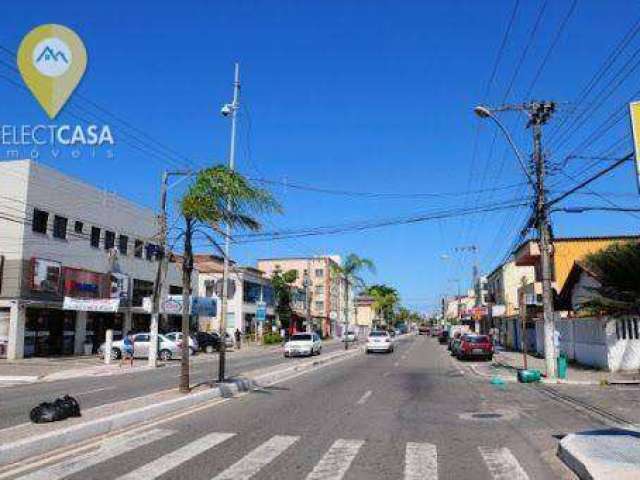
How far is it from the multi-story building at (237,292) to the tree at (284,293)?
112 centimetres

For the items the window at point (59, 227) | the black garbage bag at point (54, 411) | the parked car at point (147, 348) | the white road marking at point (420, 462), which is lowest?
the white road marking at point (420, 462)

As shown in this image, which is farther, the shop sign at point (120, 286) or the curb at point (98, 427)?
the shop sign at point (120, 286)

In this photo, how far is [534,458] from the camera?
9359mm

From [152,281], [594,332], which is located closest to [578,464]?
[594,332]

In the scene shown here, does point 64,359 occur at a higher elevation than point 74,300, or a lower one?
lower

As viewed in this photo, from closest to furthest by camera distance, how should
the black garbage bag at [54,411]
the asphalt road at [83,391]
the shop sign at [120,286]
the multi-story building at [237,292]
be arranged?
1. the black garbage bag at [54,411]
2. the asphalt road at [83,391]
3. the shop sign at [120,286]
4. the multi-story building at [237,292]

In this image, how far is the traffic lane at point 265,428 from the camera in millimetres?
8594

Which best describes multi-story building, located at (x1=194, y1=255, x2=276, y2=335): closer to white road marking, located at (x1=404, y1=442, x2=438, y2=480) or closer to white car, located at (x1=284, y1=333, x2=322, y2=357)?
white car, located at (x1=284, y1=333, x2=322, y2=357)

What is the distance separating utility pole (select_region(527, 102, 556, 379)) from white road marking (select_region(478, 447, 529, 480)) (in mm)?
14919

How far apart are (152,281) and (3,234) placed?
53.7 feet

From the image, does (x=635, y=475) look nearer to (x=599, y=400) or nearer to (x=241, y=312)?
(x=599, y=400)

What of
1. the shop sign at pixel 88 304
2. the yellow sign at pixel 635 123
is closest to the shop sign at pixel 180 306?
the shop sign at pixel 88 304

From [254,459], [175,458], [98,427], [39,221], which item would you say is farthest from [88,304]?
[254,459]

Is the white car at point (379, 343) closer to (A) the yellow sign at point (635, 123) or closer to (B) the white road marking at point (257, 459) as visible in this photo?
(B) the white road marking at point (257, 459)
